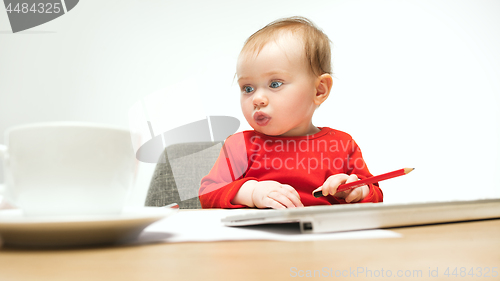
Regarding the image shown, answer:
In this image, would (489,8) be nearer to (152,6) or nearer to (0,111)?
(152,6)

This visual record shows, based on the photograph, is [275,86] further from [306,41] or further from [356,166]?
[356,166]

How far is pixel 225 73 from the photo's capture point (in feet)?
6.29

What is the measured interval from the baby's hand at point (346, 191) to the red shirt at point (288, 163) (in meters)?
0.07

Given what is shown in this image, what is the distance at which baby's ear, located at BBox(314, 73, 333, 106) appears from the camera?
98 cm

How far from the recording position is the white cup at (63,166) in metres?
0.23

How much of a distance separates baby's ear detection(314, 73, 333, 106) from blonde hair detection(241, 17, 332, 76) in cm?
2

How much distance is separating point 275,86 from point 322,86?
0.16m

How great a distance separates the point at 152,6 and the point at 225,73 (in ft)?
1.85

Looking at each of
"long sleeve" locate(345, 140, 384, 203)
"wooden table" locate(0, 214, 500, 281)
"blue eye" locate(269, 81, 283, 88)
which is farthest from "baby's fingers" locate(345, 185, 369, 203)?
"wooden table" locate(0, 214, 500, 281)

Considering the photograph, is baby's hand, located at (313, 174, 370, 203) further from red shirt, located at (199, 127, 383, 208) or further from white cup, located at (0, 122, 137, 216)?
white cup, located at (0, 122, 137, 216)

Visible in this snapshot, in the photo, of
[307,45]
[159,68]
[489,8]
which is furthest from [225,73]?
[489,8]
